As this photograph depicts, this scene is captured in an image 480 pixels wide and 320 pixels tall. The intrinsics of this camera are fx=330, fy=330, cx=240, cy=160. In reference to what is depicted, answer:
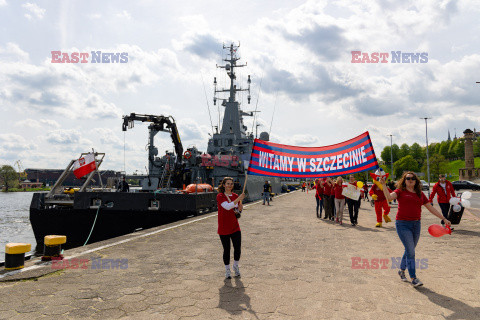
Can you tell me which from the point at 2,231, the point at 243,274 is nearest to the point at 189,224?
the point at 243,274

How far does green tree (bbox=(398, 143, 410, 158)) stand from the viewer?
13100 cm

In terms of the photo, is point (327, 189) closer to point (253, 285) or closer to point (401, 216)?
point (401, 216)

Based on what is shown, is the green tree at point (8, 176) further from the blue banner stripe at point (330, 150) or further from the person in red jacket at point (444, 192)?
the person in red jacket at point (444, 192)

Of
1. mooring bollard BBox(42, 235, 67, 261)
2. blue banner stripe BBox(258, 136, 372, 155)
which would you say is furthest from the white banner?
mooring bollard BBox(42, 235, 67, 261)

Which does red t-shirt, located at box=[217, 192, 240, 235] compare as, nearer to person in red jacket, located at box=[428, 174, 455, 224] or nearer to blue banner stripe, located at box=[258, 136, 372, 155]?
blue banner stripe, located at box=[258, 136, 372, 155]

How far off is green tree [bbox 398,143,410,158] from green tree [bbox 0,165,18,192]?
6088 inches

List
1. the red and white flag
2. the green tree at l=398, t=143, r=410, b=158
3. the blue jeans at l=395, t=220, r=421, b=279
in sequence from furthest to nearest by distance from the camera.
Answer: the green tree at l=398, t=143, r=410, b=158
the red and white flag
the blue jeans at l=395, t=220, r=421, b=279

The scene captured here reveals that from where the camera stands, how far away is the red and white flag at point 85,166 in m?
16.6

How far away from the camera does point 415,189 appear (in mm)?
5621

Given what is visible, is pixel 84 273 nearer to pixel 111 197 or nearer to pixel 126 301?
pixel 126 301

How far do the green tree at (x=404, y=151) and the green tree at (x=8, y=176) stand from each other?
6088 inches

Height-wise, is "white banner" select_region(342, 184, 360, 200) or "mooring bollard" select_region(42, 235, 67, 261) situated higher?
"white banner" select_region(342, 184, 360, 200)

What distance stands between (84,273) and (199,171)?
22074mm

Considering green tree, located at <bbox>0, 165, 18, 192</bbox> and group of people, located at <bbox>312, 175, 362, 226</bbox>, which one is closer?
group of people, located at <bbox>312, 175, 362, 226</bbox>
